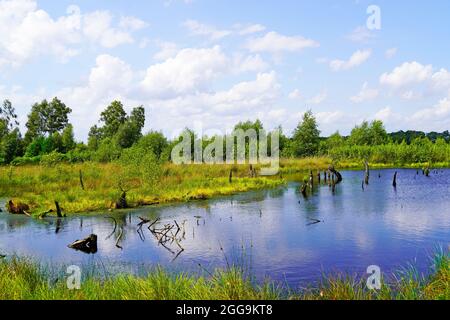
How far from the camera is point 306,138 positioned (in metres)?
74.1

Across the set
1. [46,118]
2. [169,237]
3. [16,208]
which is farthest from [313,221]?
[46,118]

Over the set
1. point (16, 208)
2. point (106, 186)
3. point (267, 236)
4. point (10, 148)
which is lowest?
point (267, 236)

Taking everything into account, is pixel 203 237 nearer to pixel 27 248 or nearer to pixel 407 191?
pixel 27 248

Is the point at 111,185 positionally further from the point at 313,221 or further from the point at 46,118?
the point at 46,118

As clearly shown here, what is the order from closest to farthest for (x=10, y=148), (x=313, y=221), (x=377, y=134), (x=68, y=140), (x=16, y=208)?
(x=313, y=221)
(x=16, y=208)
(x=10, y=148)
(x=68, y=140)
(x=377, y=134)

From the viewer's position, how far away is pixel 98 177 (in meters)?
34.6

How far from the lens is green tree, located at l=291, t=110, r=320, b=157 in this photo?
243ft

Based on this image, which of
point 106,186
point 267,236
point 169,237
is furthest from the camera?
point 106,186

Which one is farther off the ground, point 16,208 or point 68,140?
point 68,140

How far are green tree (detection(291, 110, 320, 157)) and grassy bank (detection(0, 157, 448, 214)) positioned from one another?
3143 centimetres

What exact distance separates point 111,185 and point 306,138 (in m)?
47.4

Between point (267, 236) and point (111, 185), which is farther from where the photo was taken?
point (111, 185)

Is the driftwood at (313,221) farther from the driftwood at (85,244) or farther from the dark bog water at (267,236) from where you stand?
the driftwood at (85,244)
